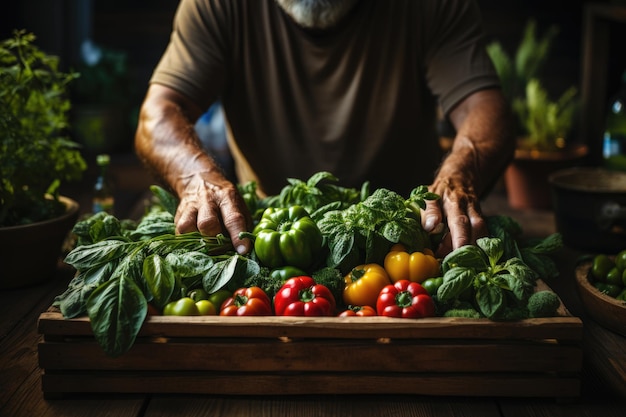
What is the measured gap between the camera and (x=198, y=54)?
7.91ft

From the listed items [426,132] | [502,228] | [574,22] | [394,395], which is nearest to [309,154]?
[426,132]

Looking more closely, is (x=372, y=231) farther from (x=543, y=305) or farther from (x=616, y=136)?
(x=616, y=136)

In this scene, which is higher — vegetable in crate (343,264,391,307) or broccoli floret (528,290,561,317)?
vegetable in crate (343,264,391,307)

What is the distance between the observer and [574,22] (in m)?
4.38

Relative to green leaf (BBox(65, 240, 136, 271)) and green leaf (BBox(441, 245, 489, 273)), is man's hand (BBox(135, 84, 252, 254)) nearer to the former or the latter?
green leaf (BBox(65, 240, 136, 271))

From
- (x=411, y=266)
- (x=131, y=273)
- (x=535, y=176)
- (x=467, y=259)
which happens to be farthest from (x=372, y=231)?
(x=535, y=176)

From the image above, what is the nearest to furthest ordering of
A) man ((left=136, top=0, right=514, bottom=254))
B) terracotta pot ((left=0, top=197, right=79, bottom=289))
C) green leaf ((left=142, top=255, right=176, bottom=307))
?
green leaf ((left=142, top=255, right=176, bottom=307)) → terracotta pot ((left=0, top=197, right=79, bottom=289)) → man ((left=136, top=0, right=514, bottom=254))

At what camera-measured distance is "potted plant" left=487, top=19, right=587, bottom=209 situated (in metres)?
3.16

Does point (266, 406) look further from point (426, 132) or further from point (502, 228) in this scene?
point (426, 132)

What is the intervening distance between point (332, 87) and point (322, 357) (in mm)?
1316

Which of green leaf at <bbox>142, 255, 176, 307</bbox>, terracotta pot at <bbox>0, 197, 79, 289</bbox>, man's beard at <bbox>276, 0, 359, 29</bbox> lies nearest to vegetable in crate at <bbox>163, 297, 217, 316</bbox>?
green leaf at <bbox>142, 255, 176, 307</bbox>

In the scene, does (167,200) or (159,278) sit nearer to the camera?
(159,278)

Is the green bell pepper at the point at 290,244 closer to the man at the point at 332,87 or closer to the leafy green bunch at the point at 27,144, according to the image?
the man at the point at 332,87

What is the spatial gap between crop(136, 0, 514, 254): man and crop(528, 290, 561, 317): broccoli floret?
0.74 meters
